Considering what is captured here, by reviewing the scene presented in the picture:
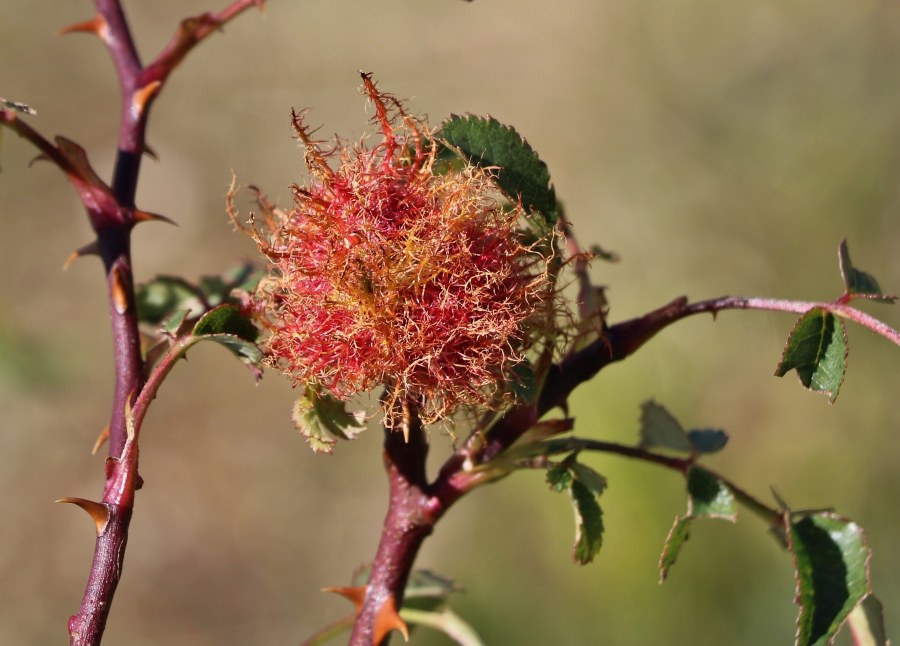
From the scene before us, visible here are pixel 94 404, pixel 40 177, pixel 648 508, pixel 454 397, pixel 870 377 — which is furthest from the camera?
pixel 40 177

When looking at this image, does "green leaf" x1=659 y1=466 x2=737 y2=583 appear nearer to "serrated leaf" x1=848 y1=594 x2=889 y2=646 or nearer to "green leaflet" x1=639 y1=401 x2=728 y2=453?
"green leaflet" x1=639 y1=401 x2=728 y2=453

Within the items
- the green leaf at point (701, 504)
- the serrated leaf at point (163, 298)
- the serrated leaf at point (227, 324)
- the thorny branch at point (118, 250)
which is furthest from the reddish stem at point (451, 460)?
the serrated leaf at point (163, 298)

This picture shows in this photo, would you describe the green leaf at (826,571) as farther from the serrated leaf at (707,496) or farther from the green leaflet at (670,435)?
the green leaflet at (670,435)

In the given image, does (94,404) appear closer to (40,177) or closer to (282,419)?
(282,419)

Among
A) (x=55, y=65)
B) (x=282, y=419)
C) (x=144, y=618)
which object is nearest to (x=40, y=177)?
(x=55, y=65)

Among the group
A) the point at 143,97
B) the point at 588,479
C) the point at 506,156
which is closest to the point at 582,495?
the point at 588,479

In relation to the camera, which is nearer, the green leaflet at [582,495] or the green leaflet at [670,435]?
the green leaflet at [582,495]

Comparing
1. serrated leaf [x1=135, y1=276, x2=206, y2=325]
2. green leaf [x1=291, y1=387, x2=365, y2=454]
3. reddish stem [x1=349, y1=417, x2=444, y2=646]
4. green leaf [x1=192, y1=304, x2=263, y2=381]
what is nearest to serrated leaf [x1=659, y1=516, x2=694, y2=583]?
reddish stem [x1=349, y1=417, x2=444, y2=646]
